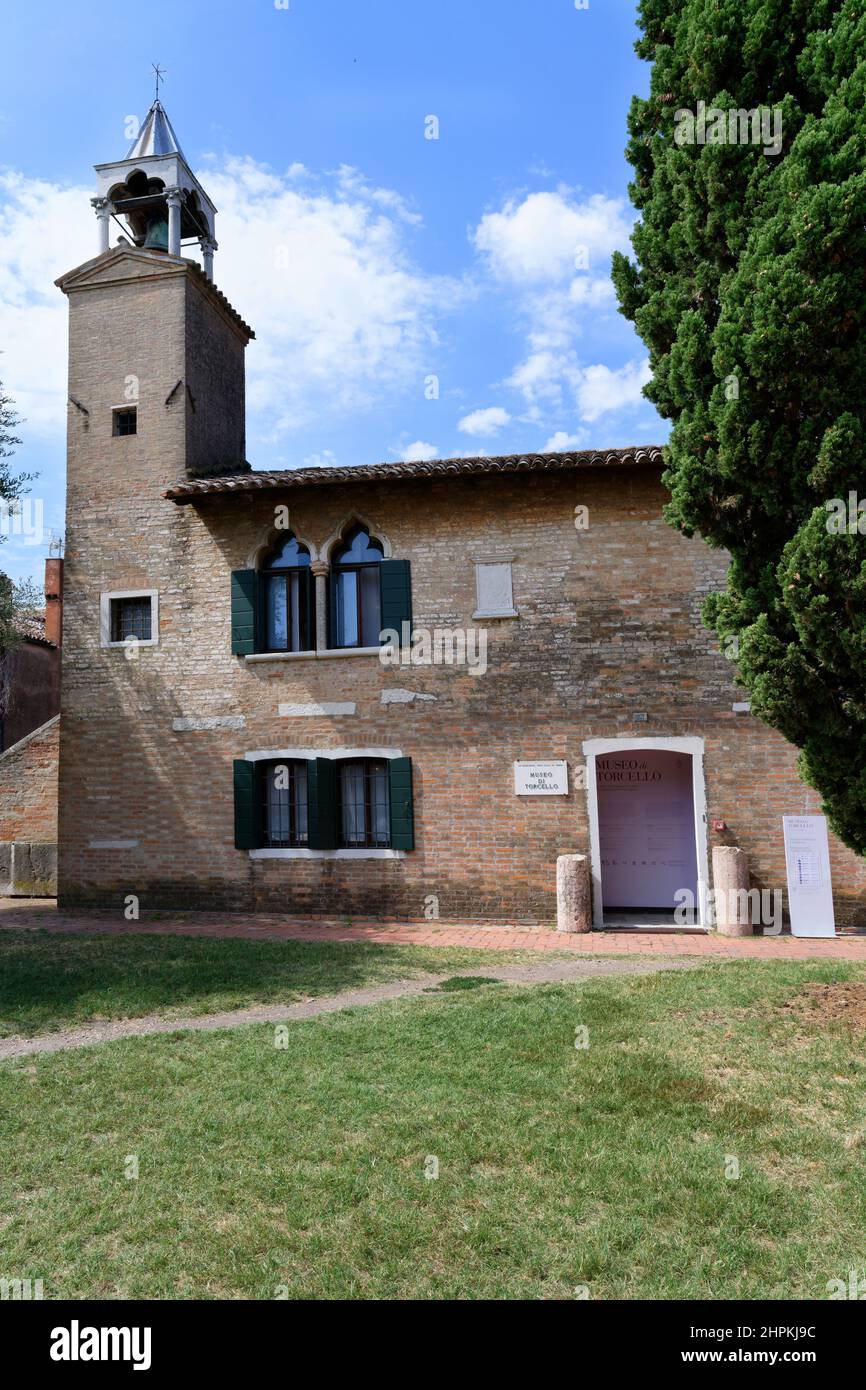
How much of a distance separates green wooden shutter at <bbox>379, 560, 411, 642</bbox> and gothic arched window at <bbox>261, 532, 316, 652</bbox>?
1285 mm

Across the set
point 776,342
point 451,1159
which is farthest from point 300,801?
point 776,342

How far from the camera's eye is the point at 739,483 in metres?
6.55

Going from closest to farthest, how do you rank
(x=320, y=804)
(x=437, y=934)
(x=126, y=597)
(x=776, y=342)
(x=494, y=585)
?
1. (x=776, y=342)
2. (x=437, y=934)
3. (x=494, y=585)
4. (x=320, y=804)
5. (x=126, y=597)

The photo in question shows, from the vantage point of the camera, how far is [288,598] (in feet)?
43.1

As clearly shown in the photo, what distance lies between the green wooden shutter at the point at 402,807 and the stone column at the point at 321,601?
2.21 meters

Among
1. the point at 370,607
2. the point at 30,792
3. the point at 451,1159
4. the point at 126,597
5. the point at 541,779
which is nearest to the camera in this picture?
the point at 451,1159

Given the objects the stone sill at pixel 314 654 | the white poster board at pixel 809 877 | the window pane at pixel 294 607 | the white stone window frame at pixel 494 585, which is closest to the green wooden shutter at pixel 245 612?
the stone sill at pixel 314 654

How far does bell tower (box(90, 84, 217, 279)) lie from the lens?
14.9 metres

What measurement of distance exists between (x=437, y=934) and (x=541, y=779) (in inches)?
103

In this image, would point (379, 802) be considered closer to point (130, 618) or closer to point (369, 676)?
point (369, 676)

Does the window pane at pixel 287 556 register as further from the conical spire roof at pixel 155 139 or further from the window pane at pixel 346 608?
the conical spire roof at pixel 155 139

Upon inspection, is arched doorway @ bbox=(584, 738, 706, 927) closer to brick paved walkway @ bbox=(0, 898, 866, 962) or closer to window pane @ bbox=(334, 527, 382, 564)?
brick paved walkway @ bbox=(0, 898, 866, 962)
